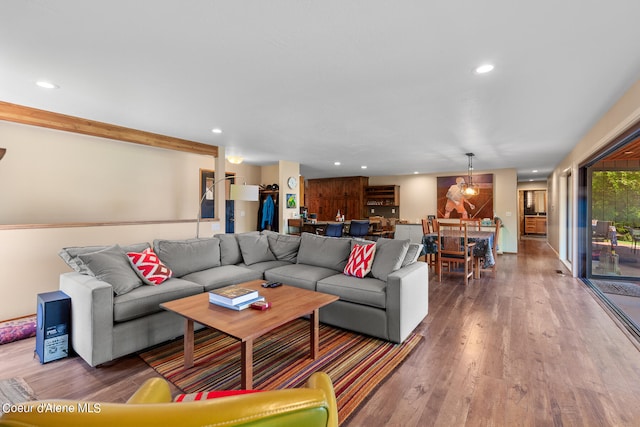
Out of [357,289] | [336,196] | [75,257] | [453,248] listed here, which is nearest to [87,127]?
[75,257]

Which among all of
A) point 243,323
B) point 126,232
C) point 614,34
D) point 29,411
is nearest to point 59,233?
point 126,232

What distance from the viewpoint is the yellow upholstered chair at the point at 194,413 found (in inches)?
21.9

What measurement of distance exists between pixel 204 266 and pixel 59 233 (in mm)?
1878

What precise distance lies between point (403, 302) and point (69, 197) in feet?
16.3

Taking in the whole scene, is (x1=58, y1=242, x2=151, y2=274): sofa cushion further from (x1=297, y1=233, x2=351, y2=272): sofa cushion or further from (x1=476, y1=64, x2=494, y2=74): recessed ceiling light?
(x1=476, y1=64, x2=494, y2=74): recessed ceiling light

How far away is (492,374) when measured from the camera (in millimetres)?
2352

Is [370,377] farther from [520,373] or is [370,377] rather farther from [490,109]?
[490,109]

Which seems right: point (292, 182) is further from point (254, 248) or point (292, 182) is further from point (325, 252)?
point (325, 252)

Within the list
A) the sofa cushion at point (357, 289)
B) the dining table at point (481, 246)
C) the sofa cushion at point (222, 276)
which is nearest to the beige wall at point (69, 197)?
the sofa cushion at point (222, 276)

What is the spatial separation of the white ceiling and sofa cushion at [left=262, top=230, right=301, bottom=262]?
5.22ft

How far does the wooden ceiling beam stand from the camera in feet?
11.1

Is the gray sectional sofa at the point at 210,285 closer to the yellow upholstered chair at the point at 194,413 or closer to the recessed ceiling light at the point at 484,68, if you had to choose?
the recessed ceiling light at the point at 484,68

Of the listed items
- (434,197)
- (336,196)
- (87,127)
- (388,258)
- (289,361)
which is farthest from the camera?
(336,196)

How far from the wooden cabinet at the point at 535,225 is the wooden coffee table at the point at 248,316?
1341 centimetres
